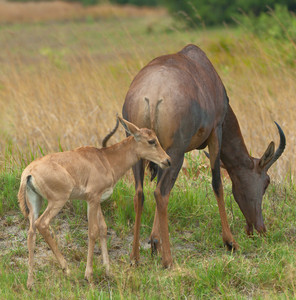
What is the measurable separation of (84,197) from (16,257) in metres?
1.04

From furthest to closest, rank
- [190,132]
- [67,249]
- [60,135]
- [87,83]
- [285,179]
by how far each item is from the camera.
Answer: [87,83]
[60,135]
[285,179]
[67,249]
[190,132]

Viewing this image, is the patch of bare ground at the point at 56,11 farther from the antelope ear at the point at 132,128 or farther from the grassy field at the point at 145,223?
the antelope ear at the point at 132,128

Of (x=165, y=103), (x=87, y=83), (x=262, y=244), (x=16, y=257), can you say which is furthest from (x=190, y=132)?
(x=87, y=83)

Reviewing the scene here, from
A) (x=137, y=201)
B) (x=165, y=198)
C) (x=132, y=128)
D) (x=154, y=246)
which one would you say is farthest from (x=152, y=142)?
(x=154, y=246)

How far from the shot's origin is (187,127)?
542cm

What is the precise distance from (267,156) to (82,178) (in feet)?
7.36

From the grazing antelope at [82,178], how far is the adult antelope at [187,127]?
0.61 feet

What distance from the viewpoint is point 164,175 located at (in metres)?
5.46

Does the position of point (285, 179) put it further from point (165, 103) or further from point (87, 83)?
point (87, 83)

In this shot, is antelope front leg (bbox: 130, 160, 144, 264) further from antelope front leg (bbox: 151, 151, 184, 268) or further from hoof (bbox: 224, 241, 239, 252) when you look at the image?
hoof (bbox: 224, 241, 239, 252)

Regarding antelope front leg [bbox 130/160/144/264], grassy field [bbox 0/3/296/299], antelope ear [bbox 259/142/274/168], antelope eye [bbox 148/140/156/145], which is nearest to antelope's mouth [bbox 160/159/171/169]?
antelope eye [bbox 148/140/156/145]

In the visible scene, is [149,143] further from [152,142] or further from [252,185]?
[252,185]

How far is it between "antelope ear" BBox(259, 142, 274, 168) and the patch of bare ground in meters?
30.1

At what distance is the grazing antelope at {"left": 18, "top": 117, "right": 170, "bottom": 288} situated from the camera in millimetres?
4906
